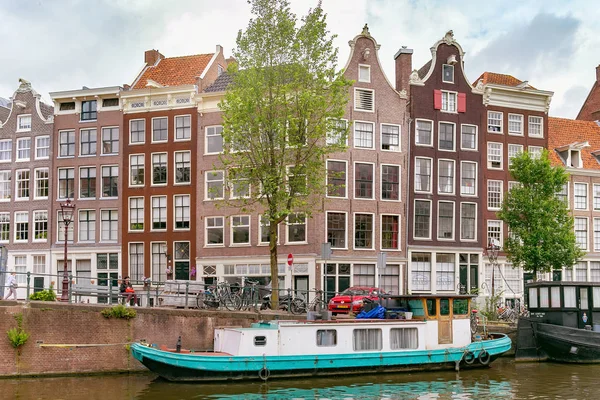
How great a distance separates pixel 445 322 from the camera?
2839 cm

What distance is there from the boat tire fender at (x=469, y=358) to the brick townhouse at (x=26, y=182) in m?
26.5

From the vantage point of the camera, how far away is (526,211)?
136 feet

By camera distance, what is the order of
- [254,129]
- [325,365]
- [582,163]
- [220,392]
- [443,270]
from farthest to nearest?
[582,163] < [443,270] < [254,129] < [325,365] < [220,392]

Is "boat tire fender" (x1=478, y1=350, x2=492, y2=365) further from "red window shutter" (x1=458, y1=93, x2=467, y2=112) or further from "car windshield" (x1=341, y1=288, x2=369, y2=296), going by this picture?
"red window shutter" (x1=458, y1=93, x2=467, y2=112)

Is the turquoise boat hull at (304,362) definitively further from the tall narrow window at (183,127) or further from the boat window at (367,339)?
the tall narrow window at (183,127)

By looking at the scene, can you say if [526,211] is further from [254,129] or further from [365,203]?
[254,129]

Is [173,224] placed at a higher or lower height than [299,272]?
higher

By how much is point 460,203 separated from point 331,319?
1876 centimetres

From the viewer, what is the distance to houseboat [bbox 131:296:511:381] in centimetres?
2497

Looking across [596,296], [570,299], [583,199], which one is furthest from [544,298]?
[583,199]

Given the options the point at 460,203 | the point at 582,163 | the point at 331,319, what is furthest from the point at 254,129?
the point at 582,163

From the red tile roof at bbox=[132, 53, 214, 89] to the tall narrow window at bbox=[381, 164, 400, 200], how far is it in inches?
494

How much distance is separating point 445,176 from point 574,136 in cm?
1250

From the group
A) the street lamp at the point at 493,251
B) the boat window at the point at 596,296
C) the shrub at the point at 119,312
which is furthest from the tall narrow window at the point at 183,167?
the boat window at the point at 596,296
